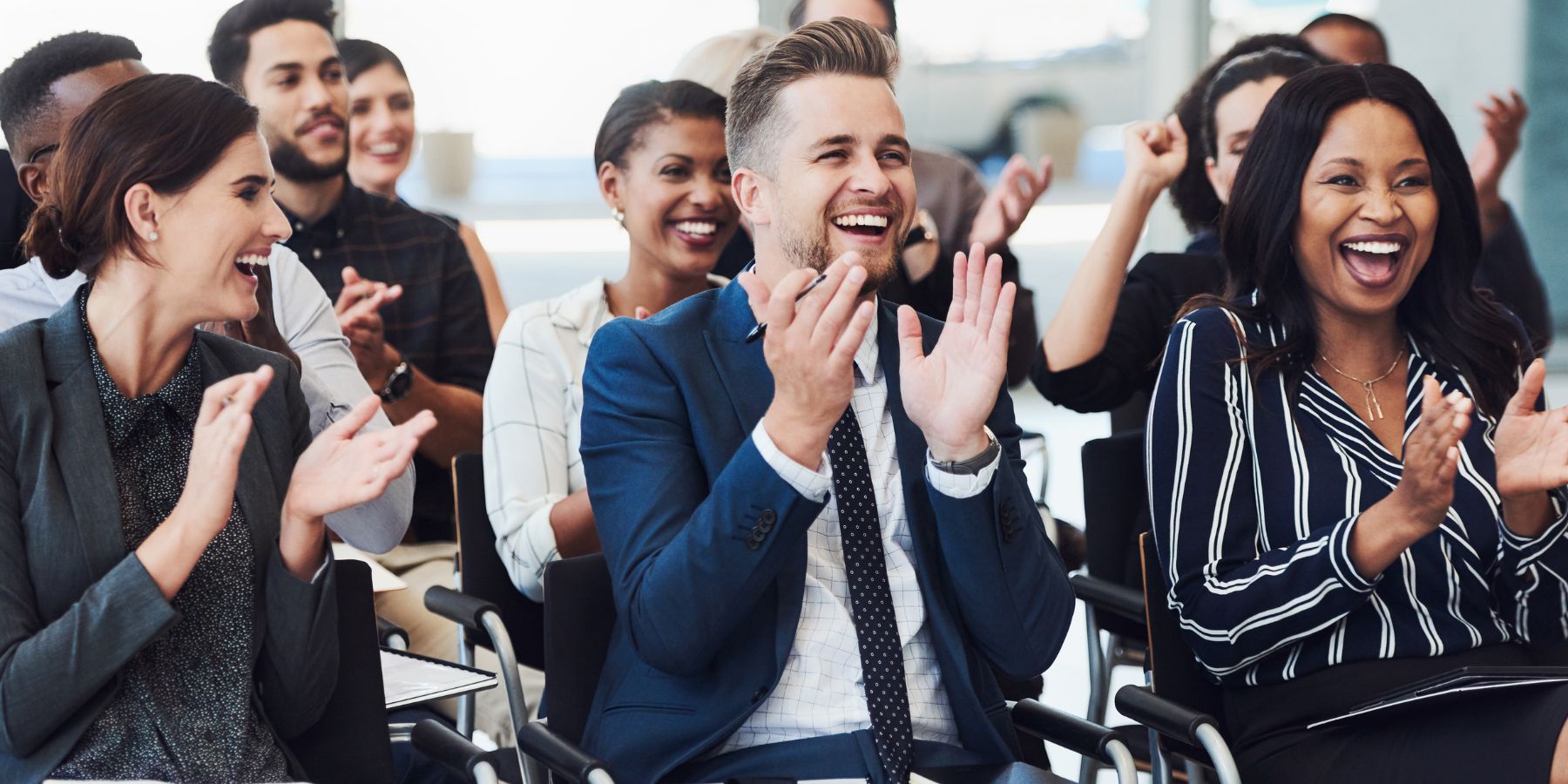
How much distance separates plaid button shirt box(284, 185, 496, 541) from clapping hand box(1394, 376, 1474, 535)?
2.06m

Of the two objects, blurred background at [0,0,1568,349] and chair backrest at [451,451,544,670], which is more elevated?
blurred background at [0,0,1568,349]

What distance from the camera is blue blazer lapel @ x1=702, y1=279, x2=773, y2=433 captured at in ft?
6.34

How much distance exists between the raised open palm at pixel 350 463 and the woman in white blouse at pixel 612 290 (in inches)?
30.7

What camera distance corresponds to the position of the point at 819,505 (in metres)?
1.74

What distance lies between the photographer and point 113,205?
1792mm

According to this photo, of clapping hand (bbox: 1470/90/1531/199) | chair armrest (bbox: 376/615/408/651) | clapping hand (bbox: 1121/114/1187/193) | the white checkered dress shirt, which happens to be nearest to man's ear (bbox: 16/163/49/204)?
chair armrest (bbox: 376/615/408/651)

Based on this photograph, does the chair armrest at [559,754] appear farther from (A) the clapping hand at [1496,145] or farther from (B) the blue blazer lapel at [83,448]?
(A) the clapping hand at [1496,145]

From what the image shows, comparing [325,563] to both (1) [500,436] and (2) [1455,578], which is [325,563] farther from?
(2) [1455,578]

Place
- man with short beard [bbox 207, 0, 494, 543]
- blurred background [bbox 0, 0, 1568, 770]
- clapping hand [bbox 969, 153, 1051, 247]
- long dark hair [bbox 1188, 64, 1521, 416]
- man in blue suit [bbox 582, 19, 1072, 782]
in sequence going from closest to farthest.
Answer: man in blue suit [bbox 582, 19, 1072, 782] < long dark hair [bbox 1188, 64, 1521, 416] < clapping hand [bbox 969, 153, 1051, 247] < man with short beard [bbox 207, 0, 494, 543] < blurred background [bbox 0, 0, 1568, 770]

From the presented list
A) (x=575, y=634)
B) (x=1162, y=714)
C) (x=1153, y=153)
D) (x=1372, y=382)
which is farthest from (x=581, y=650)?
(x=1153, y=153)

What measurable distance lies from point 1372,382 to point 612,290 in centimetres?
134

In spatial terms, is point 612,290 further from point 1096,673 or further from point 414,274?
point 1096,673

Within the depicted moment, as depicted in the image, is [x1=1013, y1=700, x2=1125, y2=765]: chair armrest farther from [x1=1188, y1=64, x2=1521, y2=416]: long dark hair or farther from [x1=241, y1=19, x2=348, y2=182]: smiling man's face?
[x1=241, y1=19, x2=348, y2=182]: smiling man's face

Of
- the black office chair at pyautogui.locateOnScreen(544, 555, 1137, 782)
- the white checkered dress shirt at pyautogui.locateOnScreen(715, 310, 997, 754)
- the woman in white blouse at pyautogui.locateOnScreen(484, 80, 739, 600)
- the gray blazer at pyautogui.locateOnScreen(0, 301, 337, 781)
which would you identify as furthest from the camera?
the woman in white blouse at pyautogui.locateOnScreen(484, 80, 739, 600)
